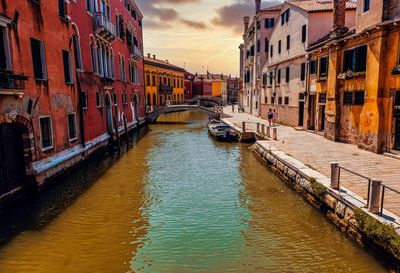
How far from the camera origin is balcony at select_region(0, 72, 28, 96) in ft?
26.7

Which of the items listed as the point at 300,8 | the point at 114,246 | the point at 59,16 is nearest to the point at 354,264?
the point at 114,246

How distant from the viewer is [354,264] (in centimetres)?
584

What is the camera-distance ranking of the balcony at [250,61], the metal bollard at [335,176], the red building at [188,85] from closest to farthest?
1. the metal bollard at [335,176]
2. the balcony at [250,61]
3. the red building at [188,85]

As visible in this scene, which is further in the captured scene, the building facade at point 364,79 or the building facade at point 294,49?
the building facade at point 294,49

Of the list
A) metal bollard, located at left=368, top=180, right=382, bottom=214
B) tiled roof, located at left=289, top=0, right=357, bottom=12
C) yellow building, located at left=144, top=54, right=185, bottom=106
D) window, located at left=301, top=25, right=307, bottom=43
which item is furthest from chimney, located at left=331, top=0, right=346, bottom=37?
yellow building, located at left=144, top=54, right=185, bottom=106

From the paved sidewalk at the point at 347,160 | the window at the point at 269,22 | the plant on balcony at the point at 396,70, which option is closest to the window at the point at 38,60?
the paved sidewalk at the point at 347,160

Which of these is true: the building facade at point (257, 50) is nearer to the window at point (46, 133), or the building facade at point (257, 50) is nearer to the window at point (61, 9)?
the window at point (61, 9)

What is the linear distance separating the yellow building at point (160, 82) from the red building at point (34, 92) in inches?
1260

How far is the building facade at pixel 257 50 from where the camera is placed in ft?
98.1

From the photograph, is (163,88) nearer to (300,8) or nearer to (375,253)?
(300,8)

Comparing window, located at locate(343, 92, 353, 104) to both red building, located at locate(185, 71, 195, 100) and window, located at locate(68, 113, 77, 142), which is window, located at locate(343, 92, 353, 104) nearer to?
window, located at locate(68, 113, 77, 142)

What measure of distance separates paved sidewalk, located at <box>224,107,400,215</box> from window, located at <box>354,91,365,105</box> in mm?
2146

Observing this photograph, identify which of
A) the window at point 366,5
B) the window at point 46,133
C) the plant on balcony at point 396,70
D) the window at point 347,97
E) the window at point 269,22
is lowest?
the window at point 46,133

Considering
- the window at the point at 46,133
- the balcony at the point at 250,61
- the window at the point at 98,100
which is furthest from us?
the balcony at the point at 250,61
